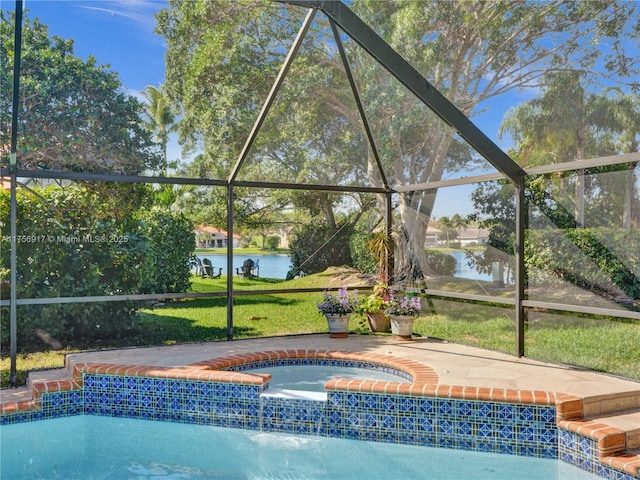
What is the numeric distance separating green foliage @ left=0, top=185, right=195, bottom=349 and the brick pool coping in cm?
255

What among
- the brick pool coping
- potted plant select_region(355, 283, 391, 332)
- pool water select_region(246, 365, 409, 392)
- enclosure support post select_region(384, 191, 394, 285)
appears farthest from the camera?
enclosure support post select_region(384, 191, 394, 285)

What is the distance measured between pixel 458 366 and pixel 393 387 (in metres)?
1.44

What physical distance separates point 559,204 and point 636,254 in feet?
5.35

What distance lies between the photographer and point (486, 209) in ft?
34.6

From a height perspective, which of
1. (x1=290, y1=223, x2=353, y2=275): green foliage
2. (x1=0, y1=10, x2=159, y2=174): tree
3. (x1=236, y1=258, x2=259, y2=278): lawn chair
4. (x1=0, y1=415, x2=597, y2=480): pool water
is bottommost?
(x1=0, y1=415, x2=597, y2=480): pool water

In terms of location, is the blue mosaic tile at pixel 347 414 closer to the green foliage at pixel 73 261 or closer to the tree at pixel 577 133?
the green foliage at pixel 73 261

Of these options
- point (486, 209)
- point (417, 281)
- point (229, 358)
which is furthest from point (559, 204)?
point (229, 358)

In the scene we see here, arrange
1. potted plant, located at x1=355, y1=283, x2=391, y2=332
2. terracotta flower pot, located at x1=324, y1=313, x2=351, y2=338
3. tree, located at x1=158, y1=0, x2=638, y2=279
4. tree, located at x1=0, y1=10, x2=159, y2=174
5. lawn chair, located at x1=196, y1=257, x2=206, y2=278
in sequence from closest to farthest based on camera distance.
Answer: tree, located at x1=0, y1=10, x2=159, y2=174 < terracotta flower pot, located at x1=324, y1=313, x2=351, y2=338 < potted plant, located at x1=355, y1=283, x2=391, y2=332 < tree, located at x1=158, y1=0, x2=638, y2=279 < lawn chair, located at x1=196, y1=257, x2=206, y2=278

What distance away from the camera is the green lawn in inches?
326

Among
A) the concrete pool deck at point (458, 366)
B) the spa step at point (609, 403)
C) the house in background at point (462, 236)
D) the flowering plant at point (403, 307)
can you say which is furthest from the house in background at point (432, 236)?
the spa step at point (609, 403)

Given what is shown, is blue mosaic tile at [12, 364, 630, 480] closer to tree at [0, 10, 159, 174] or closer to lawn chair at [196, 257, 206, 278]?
tree at [0, 10, 159, 174]

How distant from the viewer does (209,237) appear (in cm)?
1264

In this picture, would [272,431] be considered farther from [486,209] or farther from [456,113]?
[486,209]

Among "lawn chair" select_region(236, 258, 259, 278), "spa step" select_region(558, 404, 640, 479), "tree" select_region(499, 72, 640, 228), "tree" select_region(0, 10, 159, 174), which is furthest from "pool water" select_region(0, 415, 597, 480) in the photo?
"lawn chair" select_region(236, 258, 259, 278)
